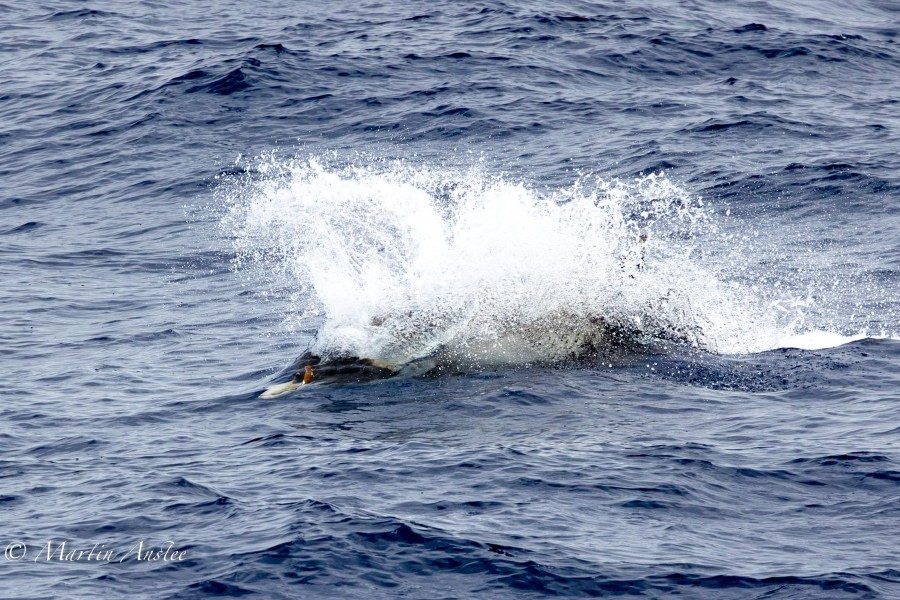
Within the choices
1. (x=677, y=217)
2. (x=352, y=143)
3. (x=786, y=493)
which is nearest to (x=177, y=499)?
(x=786, y=493)

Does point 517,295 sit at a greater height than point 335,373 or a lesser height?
greater

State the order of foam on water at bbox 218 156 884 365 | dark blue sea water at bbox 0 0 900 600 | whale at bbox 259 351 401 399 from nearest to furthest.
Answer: dark blue sea water at bbox 0 0 900 600 → whale at bbox 259 351 401 399 → foam on water at bbox 218 156 884 365

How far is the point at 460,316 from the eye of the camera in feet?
49.6

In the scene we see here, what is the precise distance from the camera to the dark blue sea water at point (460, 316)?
32.3 ft

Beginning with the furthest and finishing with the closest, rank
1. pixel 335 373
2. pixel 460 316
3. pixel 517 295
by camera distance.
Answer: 1. pixel 517 295
2. pixel 460 316
3. pixel 335 373

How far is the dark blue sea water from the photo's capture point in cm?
986

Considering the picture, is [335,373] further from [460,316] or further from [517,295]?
[517,295]

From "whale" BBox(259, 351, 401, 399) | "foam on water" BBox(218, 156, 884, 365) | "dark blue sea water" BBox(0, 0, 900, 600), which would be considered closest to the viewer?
"dark blue sea water" BBox(0, 0, 900, 600)

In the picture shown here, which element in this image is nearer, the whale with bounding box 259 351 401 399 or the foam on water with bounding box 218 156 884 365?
the whale with bounding box 259 351 401 399

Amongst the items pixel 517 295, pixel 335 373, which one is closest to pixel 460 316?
pixel 517 295

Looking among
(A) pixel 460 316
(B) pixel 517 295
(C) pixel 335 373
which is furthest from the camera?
(B) pixel 517 295

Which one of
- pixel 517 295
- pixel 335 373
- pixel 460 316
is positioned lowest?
pixel 335 373

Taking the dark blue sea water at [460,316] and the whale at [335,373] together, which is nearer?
the dark blue sea water at [460,316]

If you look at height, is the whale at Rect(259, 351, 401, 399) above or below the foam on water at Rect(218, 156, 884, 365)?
below
